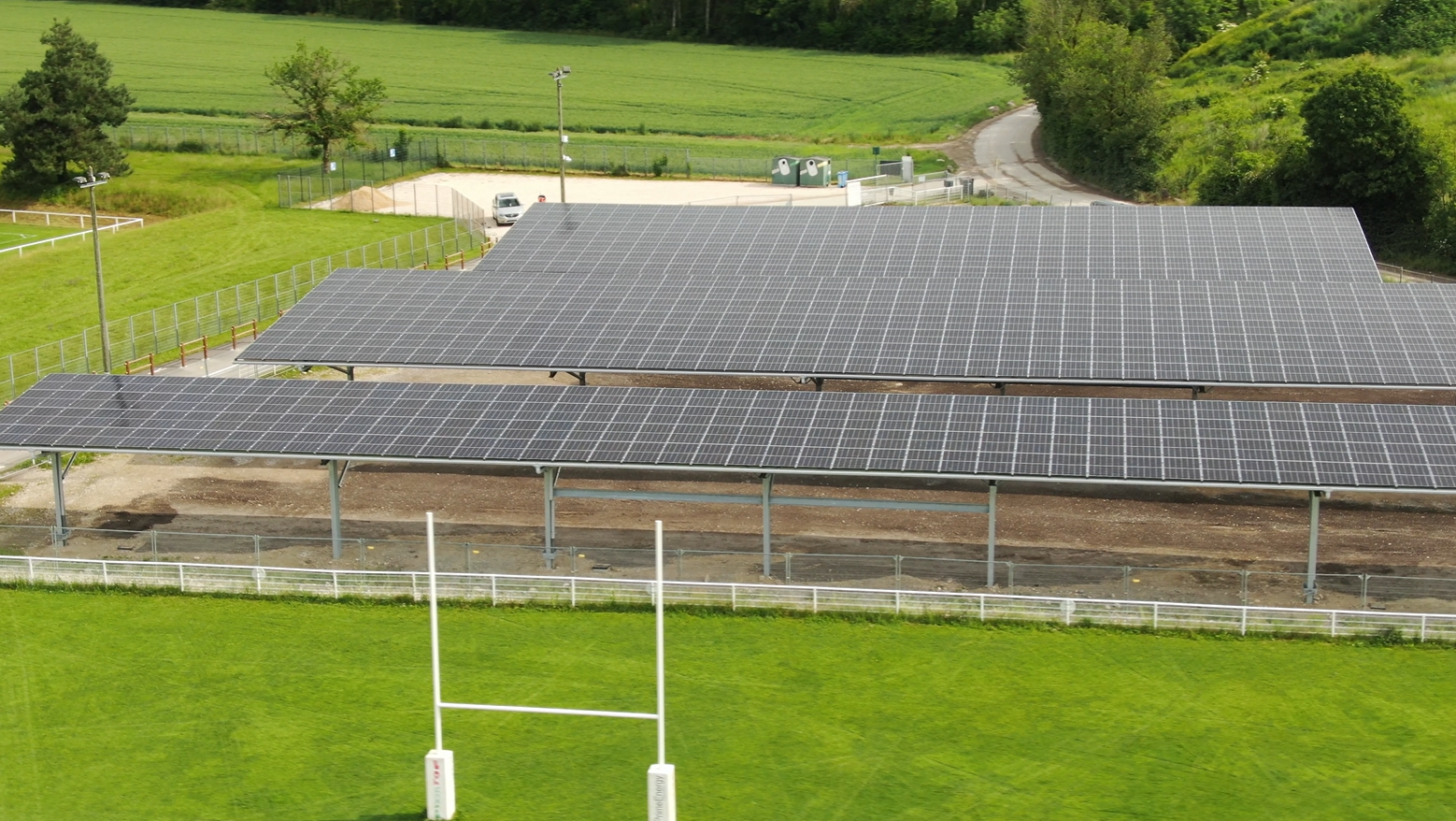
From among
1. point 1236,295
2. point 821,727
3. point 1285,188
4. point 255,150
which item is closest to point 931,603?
point 821,727

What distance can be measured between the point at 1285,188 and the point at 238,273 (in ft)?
160

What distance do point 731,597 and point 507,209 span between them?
158 ft

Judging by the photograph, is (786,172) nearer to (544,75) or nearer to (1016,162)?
(1016,162)

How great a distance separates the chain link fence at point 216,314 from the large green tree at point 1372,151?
39.0 metres

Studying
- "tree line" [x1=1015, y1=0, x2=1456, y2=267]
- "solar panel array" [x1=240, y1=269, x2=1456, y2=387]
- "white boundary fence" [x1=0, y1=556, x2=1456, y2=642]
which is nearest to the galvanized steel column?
"white boundary fence" [x1=0, y1=556, x2=1456, y2=642]

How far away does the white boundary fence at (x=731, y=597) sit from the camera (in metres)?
37.5

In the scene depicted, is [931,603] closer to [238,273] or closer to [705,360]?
[705,360]

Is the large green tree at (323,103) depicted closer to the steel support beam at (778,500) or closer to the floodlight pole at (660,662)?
the steel support beam at (778,500)

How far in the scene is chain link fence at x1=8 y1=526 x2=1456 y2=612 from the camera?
39.8 m

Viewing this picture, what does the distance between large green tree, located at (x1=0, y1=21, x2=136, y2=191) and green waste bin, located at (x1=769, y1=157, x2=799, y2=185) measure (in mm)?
37227

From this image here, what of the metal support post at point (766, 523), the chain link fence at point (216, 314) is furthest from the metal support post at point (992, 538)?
the chain link fence at point (216, 314)

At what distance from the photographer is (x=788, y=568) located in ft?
134

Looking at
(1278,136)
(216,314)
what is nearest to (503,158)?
(216,314)

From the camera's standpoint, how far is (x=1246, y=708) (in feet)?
112
